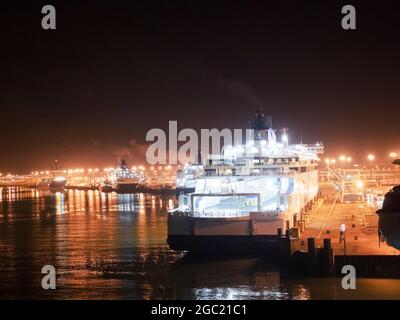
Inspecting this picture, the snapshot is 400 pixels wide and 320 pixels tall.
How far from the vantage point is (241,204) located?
2498cm

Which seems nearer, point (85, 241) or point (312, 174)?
point (85, 241)

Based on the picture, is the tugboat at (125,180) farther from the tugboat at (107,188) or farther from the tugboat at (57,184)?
the tugboat at (57,184)

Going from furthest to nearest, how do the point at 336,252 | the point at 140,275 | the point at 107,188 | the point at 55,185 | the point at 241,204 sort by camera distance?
the point at 55,185 < the point at 107,188 < the point at 241,204 < the point at 140,275 < the point at 336,252

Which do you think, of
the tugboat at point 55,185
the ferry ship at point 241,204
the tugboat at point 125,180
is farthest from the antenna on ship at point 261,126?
the tugboat at point 55,185

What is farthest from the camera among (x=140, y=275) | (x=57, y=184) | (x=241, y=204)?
(x=57, y=184)

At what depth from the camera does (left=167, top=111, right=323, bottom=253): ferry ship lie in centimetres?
2348

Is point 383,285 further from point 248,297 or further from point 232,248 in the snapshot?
point 232,248

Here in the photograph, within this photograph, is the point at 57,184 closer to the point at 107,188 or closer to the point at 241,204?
the point at 107,188

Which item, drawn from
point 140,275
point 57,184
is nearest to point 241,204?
point 140,275

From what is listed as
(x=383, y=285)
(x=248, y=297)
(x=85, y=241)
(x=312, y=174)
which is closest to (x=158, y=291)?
(x=248, y=297)

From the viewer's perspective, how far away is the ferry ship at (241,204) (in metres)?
23.5

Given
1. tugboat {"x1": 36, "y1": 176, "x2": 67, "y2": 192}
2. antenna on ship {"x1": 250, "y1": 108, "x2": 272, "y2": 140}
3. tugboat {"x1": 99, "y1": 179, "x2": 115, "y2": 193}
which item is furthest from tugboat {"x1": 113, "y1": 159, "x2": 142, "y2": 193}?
antenna on ship {"x1": 250, "y1": 108, "x2": 272, "y2": 140}
